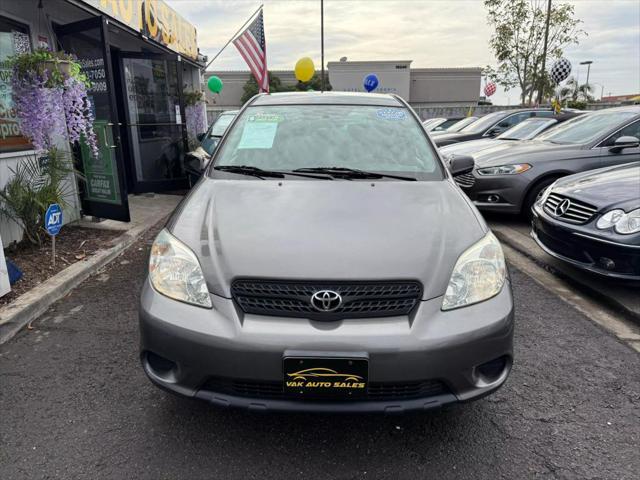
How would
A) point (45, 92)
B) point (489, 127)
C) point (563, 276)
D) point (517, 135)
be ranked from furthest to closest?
1. point (489, 127)
2. point (517, 135)
3. point (45, 92)
4. point (563, 276)

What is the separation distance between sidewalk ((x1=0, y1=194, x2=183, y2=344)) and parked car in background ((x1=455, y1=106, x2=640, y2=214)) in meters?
4.46

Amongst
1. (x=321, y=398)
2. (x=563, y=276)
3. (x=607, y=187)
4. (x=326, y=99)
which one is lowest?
(x=563, y=276)

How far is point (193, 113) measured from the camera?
10.4m

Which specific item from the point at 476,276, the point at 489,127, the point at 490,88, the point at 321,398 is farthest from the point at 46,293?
the point at 490,88

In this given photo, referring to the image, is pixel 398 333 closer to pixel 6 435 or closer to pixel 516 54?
pixel 6 435

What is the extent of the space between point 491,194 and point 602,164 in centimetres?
141

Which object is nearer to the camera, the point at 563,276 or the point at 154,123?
the point at 563,276

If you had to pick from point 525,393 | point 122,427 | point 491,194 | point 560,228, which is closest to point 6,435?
point 122,427

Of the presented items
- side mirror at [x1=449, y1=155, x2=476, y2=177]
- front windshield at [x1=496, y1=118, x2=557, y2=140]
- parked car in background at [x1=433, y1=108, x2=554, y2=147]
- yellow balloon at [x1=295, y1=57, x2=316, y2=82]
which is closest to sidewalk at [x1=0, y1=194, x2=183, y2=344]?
side mirror at [x1=449, y1=155, x2=476, y2=177]

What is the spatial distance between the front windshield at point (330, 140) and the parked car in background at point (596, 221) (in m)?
1.71

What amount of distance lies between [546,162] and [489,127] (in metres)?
5.40

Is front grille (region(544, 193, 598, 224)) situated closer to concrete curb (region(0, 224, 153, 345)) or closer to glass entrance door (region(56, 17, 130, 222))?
concrete curb (region(0, 224, 153, 345))

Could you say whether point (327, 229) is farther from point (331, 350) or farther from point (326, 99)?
point (326, 99)

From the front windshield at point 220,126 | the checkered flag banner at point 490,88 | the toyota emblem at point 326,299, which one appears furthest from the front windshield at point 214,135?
the checkered flag banner at point 490,88
